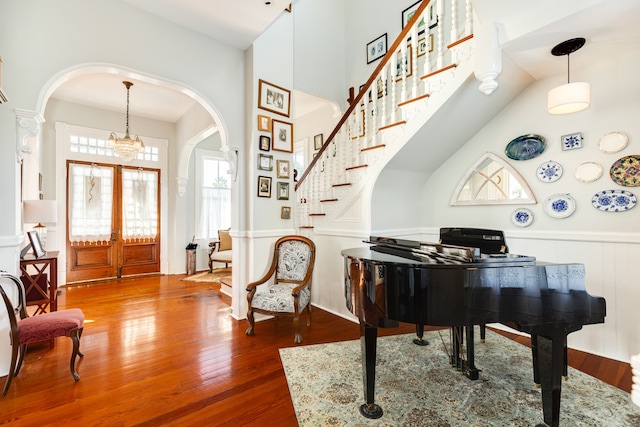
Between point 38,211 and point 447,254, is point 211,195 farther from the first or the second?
point 447,254

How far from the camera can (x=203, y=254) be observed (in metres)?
6.43

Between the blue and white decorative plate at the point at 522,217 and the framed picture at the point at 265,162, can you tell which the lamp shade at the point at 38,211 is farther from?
the blue and white decorative plate at the point at 522,217

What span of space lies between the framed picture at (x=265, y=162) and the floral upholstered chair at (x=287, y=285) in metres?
0.93

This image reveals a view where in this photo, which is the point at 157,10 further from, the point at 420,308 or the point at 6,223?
the point at 420,308

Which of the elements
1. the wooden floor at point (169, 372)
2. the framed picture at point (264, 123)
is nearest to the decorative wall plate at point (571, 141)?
the wooden floor at point (169, 372)

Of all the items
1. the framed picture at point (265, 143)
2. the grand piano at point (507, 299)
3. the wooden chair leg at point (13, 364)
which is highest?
the framed picture at point (265, 143)

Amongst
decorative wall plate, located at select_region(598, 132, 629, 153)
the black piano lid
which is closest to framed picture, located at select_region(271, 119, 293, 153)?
the black piano lid

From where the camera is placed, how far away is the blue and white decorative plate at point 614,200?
243 centimetres

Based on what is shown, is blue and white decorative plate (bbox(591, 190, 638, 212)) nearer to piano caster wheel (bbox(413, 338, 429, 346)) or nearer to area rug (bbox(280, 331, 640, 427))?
area rug (bbox(280, 331, 640, 427))

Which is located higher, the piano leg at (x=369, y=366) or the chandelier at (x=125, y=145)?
the chandelier at (x=125, y=145)

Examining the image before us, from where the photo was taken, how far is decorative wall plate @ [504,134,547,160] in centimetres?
290

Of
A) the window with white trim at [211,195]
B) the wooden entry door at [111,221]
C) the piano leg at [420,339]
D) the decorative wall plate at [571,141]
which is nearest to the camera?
the decorative wall plate at [571,141]

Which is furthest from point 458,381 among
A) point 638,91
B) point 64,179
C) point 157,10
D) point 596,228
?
point 64,179

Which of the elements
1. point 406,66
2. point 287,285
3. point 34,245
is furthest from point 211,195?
point 406,66
